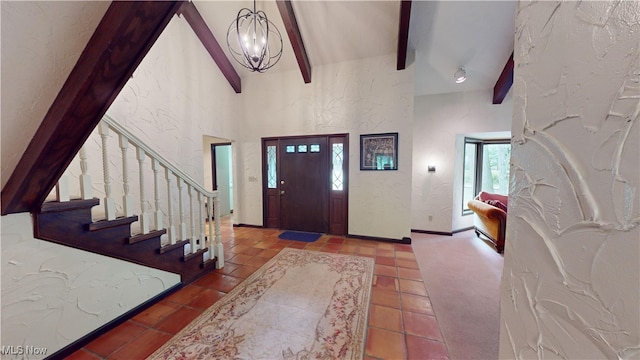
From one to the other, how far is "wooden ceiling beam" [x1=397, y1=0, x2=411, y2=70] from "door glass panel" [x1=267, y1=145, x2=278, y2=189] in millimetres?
2722

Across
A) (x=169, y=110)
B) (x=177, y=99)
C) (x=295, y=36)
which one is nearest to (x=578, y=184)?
(x=295, y=36)

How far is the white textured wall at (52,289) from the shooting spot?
134 cm

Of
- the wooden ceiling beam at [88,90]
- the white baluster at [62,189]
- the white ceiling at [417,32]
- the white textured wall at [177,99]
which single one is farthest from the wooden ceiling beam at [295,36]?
the white baluster at [62,189]

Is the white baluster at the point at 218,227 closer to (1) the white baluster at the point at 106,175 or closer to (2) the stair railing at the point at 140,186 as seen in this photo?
(2) the stair railing at the point at 140,186

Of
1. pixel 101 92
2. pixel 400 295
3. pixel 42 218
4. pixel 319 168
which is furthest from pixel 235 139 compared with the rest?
pixel 400 295

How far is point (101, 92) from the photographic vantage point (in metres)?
0.99

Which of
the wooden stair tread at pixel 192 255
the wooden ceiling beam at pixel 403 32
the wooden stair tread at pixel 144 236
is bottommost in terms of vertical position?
the wooden stair tread at pixel 192 255

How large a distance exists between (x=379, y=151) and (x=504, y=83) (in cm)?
225

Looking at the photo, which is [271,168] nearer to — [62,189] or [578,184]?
[62,189]

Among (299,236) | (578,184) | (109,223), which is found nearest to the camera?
(578,184)

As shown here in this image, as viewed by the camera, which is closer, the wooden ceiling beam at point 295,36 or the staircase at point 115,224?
the staircase at point 115,224

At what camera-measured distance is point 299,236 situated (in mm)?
4125

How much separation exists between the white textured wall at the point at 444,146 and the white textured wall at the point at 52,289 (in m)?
4.59

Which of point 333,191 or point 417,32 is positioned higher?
point 417,32
